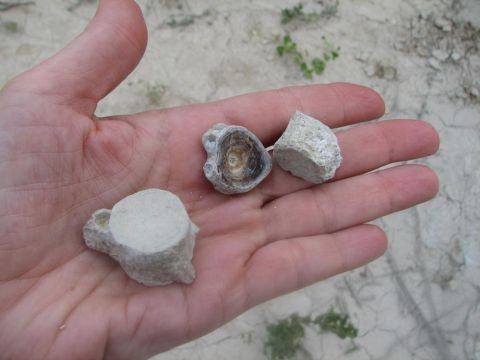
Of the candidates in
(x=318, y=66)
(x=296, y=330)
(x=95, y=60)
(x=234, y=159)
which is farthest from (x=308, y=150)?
(x=318, y=66)

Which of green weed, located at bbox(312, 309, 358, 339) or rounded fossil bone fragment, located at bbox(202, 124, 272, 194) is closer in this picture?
rounded fossil bone fragment, located at bbox(202, 124, 272, 194)

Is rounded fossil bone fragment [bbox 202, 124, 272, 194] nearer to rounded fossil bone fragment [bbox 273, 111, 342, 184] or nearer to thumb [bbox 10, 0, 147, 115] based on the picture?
rounded fossil bone fragment [bbox 273, 111, 342, 184]

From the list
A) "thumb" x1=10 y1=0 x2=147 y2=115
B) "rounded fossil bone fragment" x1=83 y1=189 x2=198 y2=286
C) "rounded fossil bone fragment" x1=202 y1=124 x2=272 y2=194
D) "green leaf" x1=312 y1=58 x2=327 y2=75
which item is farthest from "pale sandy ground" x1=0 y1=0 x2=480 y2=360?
"thumb" x1=10 y1=0 x2=147 y2=115

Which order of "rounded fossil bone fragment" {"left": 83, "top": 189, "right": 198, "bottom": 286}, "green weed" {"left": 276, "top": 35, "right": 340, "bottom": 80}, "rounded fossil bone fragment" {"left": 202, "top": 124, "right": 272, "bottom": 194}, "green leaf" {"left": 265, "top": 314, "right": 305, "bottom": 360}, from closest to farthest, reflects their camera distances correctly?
"rounded fossil bone fragment" {"left": 83, "top": 189, "right": 198, "bottom": 286}
"rounded fossil bone fragment" {"left": 202, "top": 124, "right": 272, "bottom": 194}
"green leaf" {"left": 265, "top": 314, "right": 305, "bottom": 360}
"green weed" {"left": 276, "top": 35, "right": 340, "bottom": 80}

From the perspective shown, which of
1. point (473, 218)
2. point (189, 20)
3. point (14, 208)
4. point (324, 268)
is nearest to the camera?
point (14, 208)

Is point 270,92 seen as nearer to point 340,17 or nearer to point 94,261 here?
point 94,261

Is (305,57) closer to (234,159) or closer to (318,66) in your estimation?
(318,66)

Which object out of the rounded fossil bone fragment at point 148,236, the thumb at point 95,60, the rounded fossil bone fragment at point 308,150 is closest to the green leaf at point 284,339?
the rounded fossil bone fragment at point 308,150

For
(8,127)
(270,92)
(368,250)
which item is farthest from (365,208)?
(8,127)
